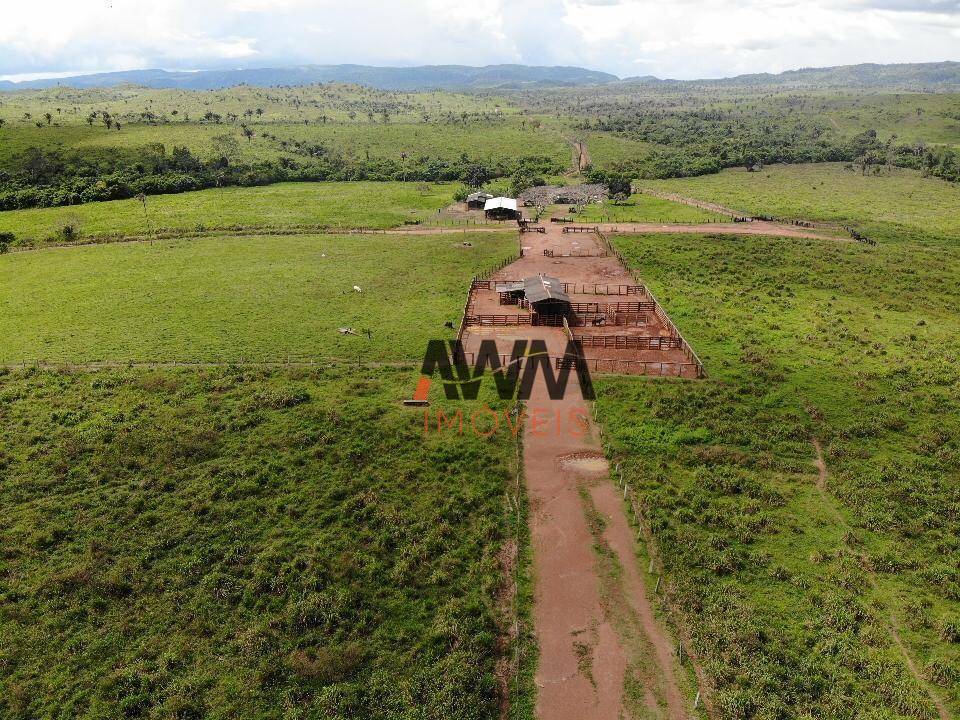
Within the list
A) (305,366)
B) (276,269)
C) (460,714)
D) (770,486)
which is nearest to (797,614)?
(770,486)

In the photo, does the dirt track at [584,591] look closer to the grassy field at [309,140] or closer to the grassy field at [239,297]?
the grassy field at [239,297]

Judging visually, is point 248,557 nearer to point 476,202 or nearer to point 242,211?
point 476,202

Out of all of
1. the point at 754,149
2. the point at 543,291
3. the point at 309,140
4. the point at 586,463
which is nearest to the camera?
the point at 586,463

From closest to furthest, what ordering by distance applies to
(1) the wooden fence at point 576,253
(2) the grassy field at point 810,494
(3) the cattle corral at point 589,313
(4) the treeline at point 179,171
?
(2) the grassy field at point 810,494
(3) the cattle corral at point 589,313
(1) the wooden fence at point 576,253
(4) the treeline at point 179,171

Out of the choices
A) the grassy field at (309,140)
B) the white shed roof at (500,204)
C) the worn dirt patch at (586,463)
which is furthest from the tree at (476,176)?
the worn dirt patch at (586,463)

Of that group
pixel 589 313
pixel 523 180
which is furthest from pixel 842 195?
pixel 589 313

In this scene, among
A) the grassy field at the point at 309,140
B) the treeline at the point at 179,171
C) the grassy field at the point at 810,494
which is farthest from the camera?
the grassy field at the point at 309,140

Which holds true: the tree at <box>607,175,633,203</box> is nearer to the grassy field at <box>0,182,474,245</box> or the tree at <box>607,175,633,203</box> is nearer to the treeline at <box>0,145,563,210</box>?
the treeline at <box>0,145,563,210</box>
